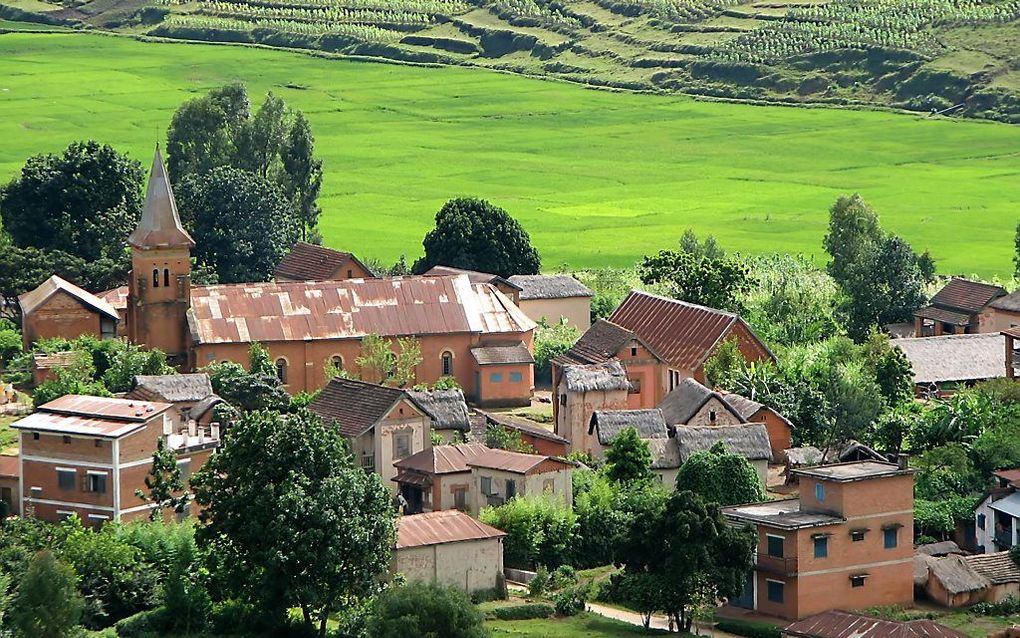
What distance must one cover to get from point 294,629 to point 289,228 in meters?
49.1

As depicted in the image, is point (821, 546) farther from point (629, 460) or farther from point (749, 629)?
point (629, 460)

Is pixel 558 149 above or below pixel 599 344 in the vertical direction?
above

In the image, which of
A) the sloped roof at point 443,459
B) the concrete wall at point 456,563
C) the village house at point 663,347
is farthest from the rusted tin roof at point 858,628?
the village house at point 663,347

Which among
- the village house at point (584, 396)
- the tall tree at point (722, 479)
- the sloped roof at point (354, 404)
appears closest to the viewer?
the tall tree at point (722, 479)

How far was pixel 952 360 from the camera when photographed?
88.1 metres

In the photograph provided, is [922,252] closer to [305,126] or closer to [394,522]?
[305,126]

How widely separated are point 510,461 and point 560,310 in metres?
26.5

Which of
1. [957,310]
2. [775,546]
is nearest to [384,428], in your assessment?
[775,546]

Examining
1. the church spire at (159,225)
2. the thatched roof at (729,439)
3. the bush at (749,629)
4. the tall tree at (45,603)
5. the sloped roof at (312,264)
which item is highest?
the church spire at (159,225)

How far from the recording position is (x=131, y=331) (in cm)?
8612

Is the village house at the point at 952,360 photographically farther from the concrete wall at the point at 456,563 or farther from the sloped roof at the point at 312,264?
the concrete wall at the point at 456,563

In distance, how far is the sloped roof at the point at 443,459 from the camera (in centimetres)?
7012

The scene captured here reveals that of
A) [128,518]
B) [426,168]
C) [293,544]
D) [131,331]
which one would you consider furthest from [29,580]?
[426,168]

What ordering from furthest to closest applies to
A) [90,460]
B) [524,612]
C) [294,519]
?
[90,460], [524,612], [294,519]
